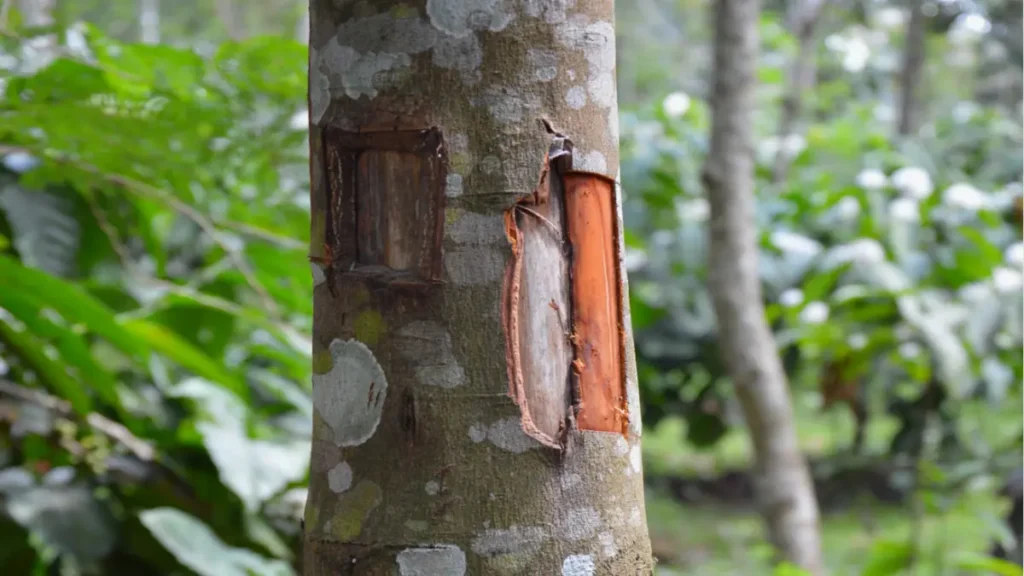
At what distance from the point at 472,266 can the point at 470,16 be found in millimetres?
207

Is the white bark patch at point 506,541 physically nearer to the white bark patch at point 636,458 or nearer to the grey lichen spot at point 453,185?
the white bark patch at point 636,458

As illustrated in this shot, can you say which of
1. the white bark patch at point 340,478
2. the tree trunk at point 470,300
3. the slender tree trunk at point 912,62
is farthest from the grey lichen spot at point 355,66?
the slender tree trunk at point 912,62

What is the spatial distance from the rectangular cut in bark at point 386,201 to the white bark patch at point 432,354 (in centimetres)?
4

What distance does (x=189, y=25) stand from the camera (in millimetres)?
13711

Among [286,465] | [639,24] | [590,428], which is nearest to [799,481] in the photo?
[286,465]

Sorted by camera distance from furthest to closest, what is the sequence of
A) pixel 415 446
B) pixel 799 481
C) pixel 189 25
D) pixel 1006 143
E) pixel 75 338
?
pixel 189 25 → pixel 1006 143 → pixel 799 481 → pixel 75 338 → pixel 415 446

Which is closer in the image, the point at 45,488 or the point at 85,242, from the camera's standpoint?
the point at 45,488

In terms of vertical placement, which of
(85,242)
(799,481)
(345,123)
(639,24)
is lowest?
(799,481)

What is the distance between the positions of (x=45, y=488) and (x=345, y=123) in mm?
1683

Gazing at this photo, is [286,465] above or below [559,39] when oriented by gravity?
below

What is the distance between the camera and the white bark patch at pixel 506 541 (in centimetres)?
82

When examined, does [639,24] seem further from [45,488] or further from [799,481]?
[45,488]

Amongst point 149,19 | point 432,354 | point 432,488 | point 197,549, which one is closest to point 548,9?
point 432,354

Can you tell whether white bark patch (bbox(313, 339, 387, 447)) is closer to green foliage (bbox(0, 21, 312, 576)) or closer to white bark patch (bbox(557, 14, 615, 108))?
white bark patch (bbox(557, 14, 615, 108))
